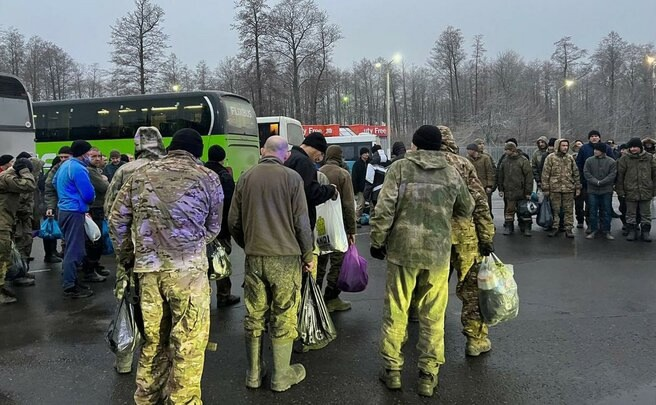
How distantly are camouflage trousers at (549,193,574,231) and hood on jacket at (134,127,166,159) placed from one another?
325 inches

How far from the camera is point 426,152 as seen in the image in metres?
3.88

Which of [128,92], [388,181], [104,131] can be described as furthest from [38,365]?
[128,92]

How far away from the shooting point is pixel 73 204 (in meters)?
6.47

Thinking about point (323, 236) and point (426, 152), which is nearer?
point (426, 152)

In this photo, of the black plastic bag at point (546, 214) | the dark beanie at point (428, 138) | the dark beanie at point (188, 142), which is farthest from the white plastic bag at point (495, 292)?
the black plastic bag at point (546, 214)

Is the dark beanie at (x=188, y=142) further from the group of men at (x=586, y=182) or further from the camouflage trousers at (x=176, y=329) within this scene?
the group of men at (x=586, y=182)

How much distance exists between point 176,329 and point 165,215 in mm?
739

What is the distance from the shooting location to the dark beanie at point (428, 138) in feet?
12.7

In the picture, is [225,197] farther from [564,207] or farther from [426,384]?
[564,207]

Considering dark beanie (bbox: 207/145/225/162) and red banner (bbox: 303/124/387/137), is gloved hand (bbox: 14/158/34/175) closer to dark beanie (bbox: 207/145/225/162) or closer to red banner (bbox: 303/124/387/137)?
dark beanie (bbox: 207/145/225/162)

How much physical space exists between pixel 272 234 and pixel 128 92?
3410 centimetres

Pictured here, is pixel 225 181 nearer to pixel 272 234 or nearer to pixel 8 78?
pixel 272 234

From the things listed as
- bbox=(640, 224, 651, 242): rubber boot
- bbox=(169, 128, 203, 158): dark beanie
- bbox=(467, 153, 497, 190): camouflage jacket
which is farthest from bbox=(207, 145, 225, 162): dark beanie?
bbox=(640, 224, 651, 242): rubber boot

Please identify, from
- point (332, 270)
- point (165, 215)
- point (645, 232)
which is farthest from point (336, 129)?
point (165, 215)
